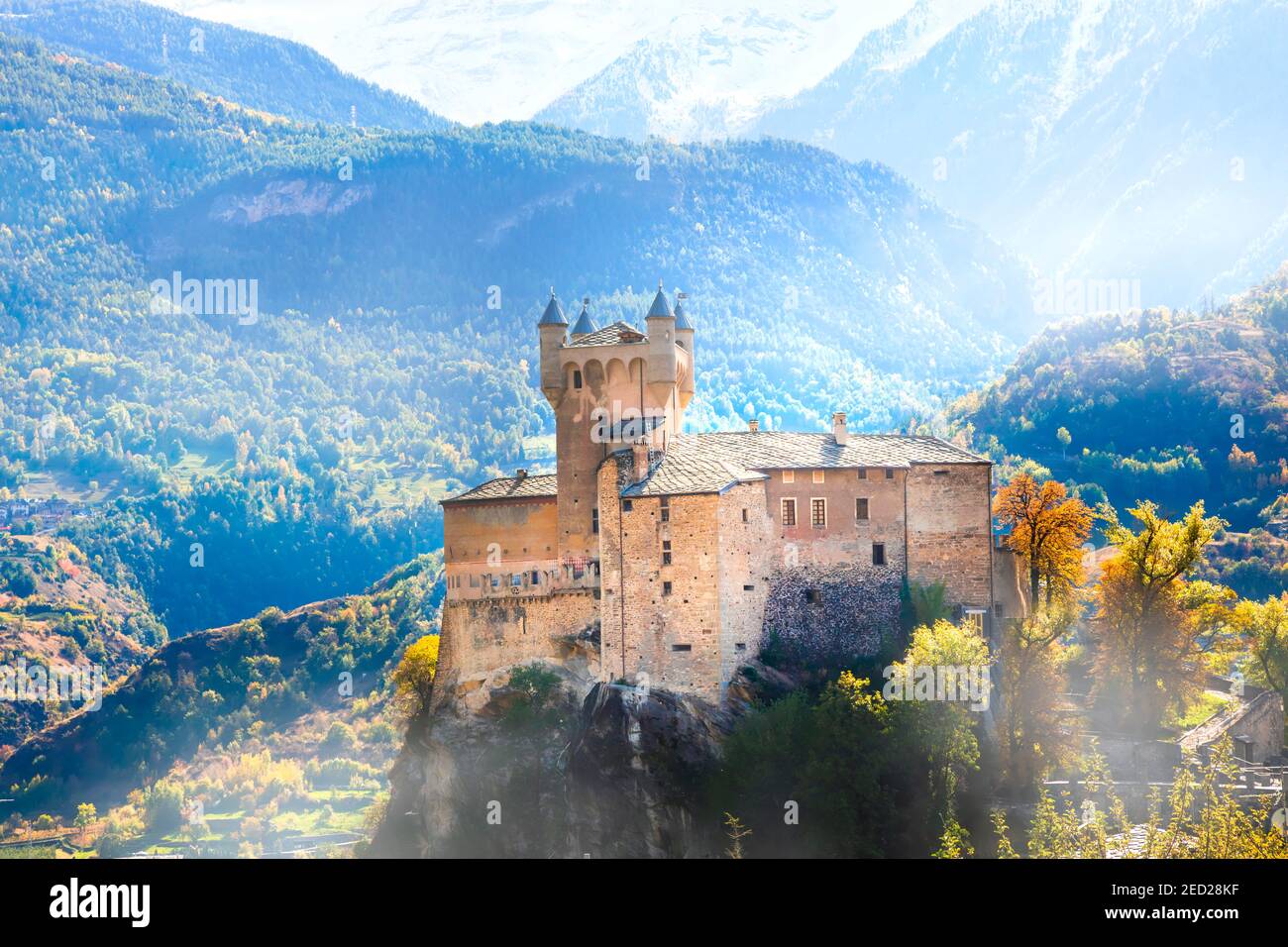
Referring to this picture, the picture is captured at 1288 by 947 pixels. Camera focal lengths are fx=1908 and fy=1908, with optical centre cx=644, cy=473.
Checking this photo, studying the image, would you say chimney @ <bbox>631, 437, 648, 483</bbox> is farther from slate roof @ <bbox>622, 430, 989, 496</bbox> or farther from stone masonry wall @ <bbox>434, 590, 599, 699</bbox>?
stone masonry wall @ <bbox>434, 590, 599, 699</bbox>

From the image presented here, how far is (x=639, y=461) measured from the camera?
7700cm

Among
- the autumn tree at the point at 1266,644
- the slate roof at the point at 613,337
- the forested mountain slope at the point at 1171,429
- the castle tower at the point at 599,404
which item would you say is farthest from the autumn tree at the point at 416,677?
the forested mountain slope at the point at 1171,429

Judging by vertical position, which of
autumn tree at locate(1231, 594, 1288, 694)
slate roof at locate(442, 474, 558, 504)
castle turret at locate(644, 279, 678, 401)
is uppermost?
castle turret at locate(644, 279, 678, 401)

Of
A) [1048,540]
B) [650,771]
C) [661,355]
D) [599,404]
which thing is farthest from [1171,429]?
[650,771]

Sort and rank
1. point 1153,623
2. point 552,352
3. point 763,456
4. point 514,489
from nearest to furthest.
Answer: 1. point 763,456
2. point 552,352
3. point 514,489
4. point 1153,623

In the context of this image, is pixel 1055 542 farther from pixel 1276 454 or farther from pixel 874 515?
pixel 1276 454

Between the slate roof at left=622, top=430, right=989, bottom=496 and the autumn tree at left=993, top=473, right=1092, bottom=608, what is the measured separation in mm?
3596

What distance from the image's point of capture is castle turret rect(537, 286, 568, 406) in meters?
84.2

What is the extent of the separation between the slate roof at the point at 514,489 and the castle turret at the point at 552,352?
3803 mm

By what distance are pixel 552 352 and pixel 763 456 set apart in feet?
36.0

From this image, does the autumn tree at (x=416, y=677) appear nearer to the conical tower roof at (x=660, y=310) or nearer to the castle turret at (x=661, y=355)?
the castle turret at (x=661, y=355)

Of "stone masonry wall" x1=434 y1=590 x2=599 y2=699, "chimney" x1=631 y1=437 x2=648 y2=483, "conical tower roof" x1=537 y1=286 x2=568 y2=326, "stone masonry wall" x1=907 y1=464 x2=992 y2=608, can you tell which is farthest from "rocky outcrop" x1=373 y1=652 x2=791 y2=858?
"conical tower roof" x1=537 y1=286 x2=568 y2=326

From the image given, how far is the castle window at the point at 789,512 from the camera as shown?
260ft

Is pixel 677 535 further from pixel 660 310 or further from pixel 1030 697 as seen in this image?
pixel 1030 697
